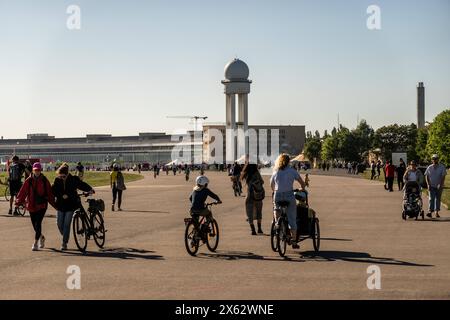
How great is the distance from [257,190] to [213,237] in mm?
3803

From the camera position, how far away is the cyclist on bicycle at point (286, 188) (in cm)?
1351

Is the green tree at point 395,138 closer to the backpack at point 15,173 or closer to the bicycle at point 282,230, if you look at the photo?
the backpack at point 15,173

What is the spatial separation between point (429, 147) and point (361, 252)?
102 metres

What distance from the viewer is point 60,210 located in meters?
14.7

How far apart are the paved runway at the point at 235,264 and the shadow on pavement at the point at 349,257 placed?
0.05ft

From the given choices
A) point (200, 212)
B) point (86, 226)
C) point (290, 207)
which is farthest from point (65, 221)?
point (290, 207)

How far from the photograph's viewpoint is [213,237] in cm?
1434

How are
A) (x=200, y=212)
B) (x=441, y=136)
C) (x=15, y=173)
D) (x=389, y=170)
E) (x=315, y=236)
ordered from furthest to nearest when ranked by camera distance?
(x=441, y=136)
(x=389, y=170)
(x=15, y=173)
(x=315, y=236)
(x=200, y=212)

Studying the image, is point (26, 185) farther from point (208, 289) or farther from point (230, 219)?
point (230, 219)

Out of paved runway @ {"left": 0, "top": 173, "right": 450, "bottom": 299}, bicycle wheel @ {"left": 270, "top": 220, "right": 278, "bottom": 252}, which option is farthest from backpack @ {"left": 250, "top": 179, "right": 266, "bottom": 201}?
bicycle wheel @ {"left": 270, "top": 220, "right": 278, "bottom": 252}

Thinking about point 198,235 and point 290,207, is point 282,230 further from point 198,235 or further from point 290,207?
point 198,235

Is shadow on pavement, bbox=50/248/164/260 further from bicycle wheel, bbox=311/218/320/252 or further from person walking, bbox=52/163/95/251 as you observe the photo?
bicycle wheel, bbox=311/218/320/252
